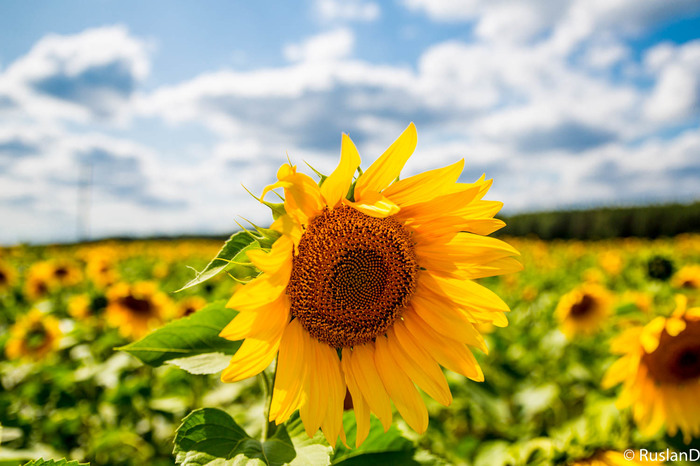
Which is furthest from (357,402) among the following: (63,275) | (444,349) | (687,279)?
(63,275)

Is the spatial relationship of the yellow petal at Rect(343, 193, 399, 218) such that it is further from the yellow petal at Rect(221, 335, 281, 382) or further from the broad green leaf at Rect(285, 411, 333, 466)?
the broad green leaf at Rect(285, 411, 333, 466)

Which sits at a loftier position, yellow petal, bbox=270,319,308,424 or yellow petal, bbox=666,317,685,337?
yellow petal, bbox=270,319,308,424

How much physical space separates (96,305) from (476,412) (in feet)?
13.7

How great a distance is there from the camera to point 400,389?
55.3 inches

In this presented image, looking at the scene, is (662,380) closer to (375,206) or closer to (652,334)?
(652,334)

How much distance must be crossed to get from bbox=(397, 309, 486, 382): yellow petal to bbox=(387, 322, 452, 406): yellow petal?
23 mm

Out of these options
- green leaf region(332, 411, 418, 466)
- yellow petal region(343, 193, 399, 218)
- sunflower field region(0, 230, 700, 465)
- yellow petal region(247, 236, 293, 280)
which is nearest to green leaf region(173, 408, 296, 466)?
sunflower field region(0, 230, 700, 465)

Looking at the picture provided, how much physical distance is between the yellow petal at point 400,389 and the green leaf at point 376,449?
Answer: 0.21 m

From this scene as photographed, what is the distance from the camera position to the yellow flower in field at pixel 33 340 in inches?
181

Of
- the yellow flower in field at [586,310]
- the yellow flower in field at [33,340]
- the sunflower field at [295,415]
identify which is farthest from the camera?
the yellow flower in field at [586,310]

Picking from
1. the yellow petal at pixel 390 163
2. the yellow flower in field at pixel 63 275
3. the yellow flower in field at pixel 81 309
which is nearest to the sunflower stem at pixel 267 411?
the yellow petal at pixel 390 163

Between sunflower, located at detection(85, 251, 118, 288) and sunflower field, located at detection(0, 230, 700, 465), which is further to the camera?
sunflower, located at detection(85, 251, 118, 288)

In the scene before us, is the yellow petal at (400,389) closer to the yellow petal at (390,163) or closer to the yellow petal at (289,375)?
the yellow petal at (289,375)

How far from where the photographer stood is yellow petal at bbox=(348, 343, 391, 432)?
4.50 ft
